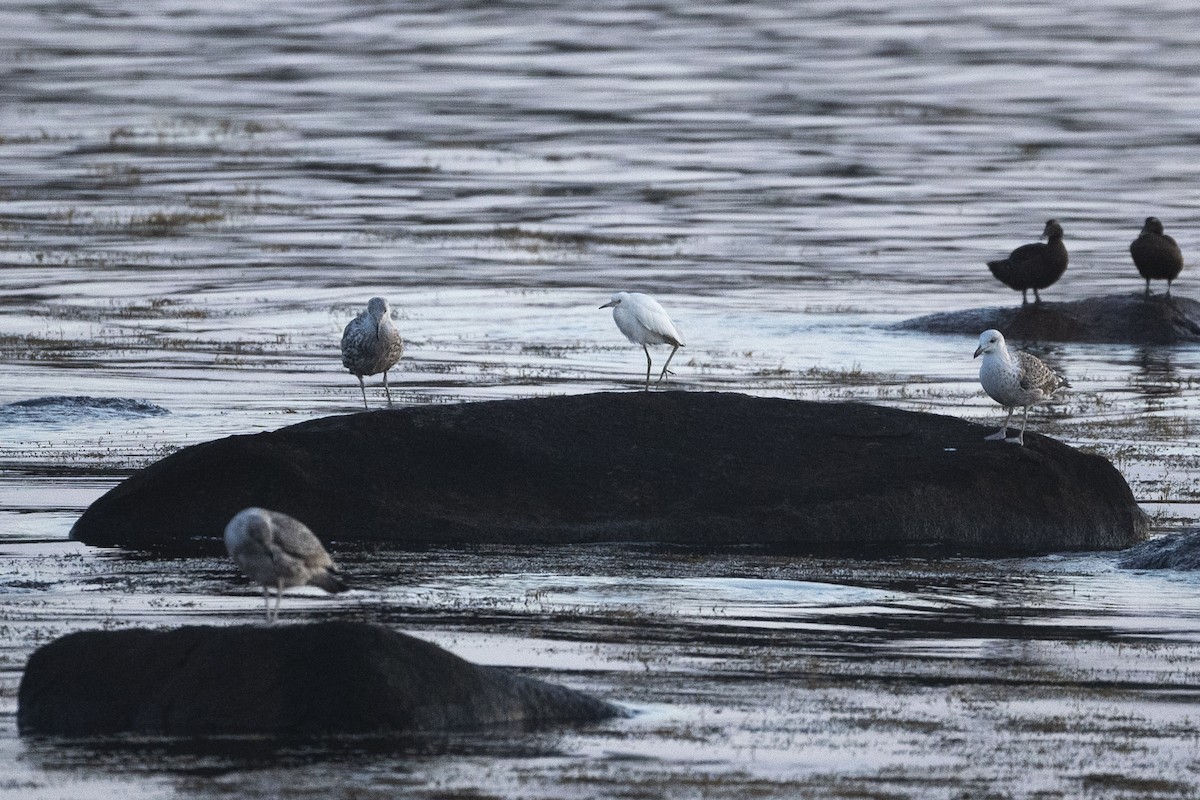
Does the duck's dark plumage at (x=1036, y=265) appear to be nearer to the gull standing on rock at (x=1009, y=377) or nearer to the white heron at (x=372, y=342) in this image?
the white heron at (x=372, y=342)

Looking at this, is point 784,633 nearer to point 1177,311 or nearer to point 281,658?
point 281,658

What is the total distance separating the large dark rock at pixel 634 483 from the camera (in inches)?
620

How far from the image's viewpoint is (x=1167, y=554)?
15.5 meters

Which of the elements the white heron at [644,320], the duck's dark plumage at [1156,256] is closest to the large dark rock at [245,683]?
the white heron at [644,320]

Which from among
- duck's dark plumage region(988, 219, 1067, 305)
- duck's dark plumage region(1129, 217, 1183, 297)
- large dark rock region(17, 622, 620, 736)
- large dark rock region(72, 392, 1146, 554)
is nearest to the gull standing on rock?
large dark rock region(72, 392, 1146, 554)

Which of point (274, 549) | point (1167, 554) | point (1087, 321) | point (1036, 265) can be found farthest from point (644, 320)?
point (1036, 265)

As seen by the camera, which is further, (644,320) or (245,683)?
(644,320)

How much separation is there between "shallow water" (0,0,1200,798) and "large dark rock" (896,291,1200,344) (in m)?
0.49

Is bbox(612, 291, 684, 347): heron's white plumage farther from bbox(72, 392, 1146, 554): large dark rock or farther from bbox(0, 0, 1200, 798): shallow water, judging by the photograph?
bbox(72, 392, 1146, 554): large dark rock

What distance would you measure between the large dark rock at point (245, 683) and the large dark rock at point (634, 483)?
4797 millimetres

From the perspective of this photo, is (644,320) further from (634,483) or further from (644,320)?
(634,483)

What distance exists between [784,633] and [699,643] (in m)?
0.60

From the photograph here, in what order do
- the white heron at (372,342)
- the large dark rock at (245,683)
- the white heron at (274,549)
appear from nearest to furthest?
the large dark rock at (245,683) < the white heron at (274,549) < the white heron at (372,342)

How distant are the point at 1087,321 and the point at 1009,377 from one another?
45.8 feet
